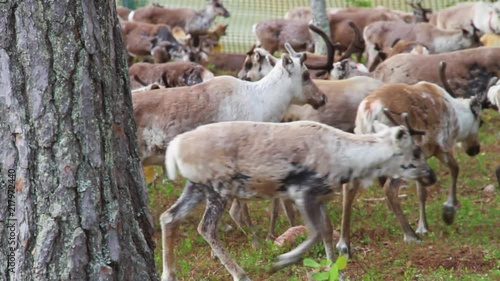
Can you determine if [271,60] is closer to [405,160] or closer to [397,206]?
[397,206]

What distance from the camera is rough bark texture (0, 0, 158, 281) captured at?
386 cm

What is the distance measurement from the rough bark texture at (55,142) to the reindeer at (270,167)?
224 centimetres

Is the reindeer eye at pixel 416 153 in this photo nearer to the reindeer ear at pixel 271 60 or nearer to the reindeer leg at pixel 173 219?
the reindeer leg at pixel 173 219

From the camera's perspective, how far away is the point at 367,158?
20.7 feet

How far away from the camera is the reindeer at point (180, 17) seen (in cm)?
1789

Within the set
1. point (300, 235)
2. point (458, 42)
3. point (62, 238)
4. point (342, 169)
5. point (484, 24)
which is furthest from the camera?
point (484, 24)

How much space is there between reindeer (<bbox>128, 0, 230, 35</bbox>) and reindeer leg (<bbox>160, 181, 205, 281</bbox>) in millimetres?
11539

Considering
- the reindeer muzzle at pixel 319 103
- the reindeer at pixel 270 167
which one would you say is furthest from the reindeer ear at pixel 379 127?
the reindeer muzzle at pixel 319 103

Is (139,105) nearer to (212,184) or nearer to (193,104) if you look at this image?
(193,104)

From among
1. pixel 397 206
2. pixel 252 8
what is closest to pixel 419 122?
pixel 397 206

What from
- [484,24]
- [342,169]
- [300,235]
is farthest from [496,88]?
[484,24]

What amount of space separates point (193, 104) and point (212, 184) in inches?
66.8

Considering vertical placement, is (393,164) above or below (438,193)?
above

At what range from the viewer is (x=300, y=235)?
24.2 ft
